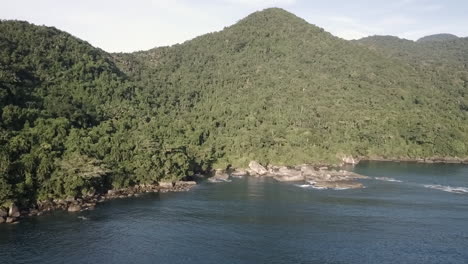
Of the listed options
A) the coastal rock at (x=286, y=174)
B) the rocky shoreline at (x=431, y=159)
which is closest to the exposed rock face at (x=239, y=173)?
the coastal rock at (x=286, y=174)

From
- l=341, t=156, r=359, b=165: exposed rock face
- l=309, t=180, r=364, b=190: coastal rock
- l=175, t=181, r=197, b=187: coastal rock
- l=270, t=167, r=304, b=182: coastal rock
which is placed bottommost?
l=175, t=181, r=197, b=187: coastal rock

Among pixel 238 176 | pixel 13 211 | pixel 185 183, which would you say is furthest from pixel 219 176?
pixel 13 211

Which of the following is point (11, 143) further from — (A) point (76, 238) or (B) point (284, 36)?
(B) point (284, 36)

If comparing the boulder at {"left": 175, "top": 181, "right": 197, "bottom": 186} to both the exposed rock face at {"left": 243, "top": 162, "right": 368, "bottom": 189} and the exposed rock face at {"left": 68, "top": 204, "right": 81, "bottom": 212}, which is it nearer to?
the exposed rock face at {"left": 243, "top": 162, "right": 368, "bottom": 189}

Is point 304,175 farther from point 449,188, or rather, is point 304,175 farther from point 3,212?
point 3,212

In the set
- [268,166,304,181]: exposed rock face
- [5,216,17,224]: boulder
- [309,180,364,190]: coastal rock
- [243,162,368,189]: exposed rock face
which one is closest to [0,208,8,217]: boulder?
[5,216,17,224]: boulder

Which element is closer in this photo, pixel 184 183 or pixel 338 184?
pixel 184 183
